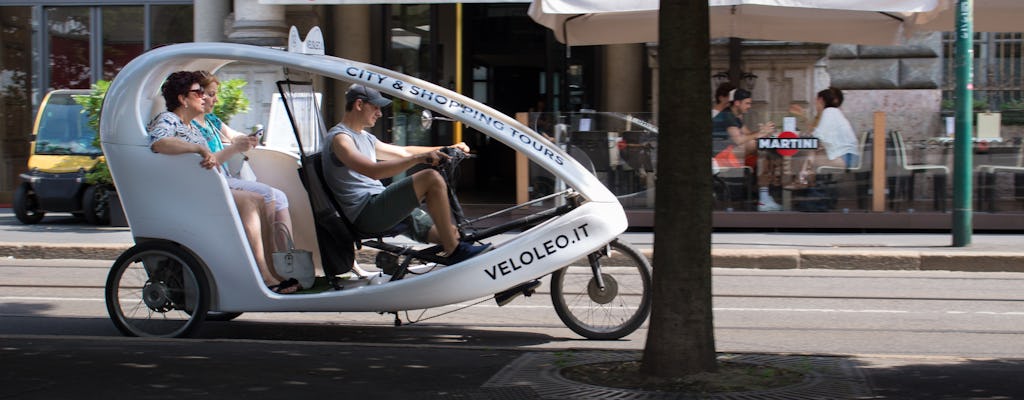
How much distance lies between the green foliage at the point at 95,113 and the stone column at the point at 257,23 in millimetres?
3198

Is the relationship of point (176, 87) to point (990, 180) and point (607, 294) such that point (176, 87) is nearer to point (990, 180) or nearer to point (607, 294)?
point (607, 294)

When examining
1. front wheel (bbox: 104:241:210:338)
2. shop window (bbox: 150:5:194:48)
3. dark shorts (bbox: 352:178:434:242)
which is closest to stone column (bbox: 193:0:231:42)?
shop window (bbox: 150:5:194:48)

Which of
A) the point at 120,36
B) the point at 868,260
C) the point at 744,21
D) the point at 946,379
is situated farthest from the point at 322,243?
the point at 120,36

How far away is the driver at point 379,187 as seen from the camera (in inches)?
267

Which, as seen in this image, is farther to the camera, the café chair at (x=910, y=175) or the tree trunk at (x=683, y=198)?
the café chair at (x=910, y=175)

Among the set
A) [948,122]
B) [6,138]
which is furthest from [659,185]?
[6,138]

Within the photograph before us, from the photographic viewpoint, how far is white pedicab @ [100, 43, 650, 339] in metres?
6.62

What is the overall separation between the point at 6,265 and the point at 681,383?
814cm

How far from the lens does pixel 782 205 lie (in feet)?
45.1

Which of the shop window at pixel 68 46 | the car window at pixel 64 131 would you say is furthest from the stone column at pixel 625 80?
the shop window at pixel 68 46

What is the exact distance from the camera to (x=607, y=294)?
7016 millimetres

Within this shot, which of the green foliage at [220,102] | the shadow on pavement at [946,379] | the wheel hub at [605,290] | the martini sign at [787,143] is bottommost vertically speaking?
the shadow on pavement at [946,379]

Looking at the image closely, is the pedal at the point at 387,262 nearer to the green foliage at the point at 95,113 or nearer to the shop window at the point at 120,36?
the green foliage at the point at 95,113

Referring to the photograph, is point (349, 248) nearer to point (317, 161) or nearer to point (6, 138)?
point (317, 161)
